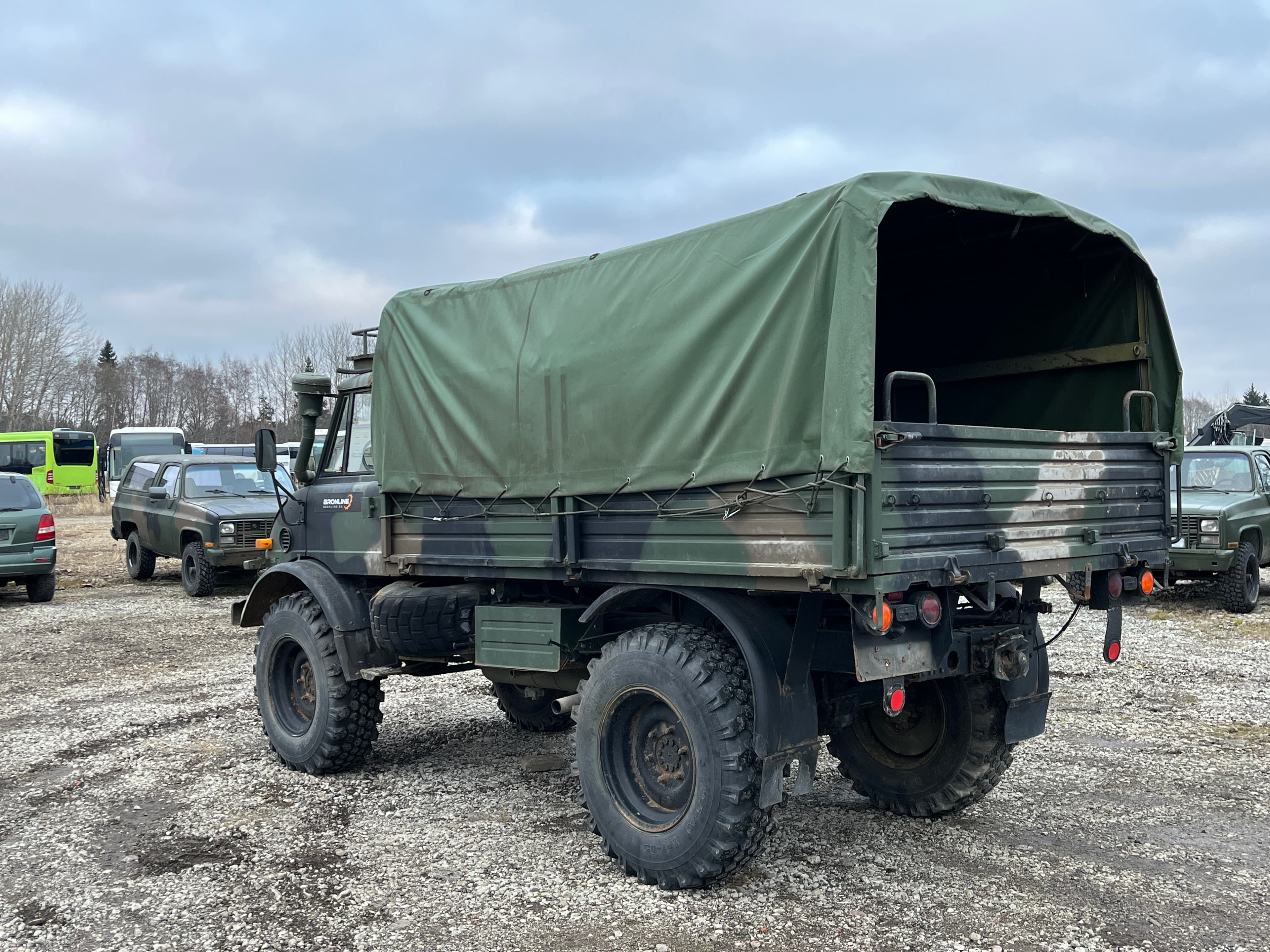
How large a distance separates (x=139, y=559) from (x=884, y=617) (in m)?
15.4

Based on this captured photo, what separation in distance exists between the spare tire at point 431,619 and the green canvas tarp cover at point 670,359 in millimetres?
583

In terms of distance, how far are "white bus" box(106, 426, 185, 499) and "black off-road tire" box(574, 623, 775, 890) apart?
3185 cm

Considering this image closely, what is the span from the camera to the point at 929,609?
161 inches

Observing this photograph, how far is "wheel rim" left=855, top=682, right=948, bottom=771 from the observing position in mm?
5383

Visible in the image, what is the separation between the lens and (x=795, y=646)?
438 cm

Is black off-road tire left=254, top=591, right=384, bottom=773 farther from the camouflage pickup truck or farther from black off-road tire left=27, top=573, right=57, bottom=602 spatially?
black off-road tire left=27, top=573, right=57, bottom=602

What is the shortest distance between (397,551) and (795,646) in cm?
266

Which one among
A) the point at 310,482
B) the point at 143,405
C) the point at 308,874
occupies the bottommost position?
the point at 308,874

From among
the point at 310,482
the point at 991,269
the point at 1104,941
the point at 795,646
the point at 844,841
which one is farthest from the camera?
the point at 310,482

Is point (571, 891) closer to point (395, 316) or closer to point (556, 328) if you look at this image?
point (556, 328)

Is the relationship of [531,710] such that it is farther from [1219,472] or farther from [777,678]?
[1219,472]

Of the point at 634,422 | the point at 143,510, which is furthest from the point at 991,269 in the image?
the point at 143,510

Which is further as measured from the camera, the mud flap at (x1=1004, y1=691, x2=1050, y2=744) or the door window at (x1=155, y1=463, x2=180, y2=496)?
the door window at (x1=155, y1=463, x2=180, y2=496)

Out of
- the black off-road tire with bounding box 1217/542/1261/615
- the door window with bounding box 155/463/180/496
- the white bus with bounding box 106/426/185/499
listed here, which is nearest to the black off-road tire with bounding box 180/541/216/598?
the door window with bounding box 155/463/180/496
